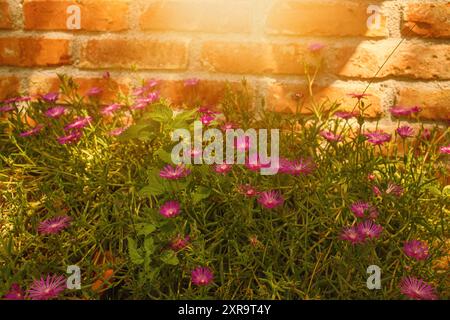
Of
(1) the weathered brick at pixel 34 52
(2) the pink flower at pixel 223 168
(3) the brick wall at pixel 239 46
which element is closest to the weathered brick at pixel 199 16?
(3) the brick wall at pixel 239 46

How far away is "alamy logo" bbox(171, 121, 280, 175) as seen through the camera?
1108 mm

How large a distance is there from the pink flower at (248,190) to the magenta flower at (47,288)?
405 millimetres

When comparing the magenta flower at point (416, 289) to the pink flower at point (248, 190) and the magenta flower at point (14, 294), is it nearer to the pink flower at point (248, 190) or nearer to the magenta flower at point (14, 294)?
the pink flower at point (248, 190)

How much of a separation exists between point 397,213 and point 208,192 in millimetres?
426

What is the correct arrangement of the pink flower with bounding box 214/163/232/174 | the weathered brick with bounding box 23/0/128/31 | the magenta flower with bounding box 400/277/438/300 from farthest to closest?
the weathered brick with bounding box 23/0/128/31, the pink flower with bounding box 214/163/232/174, the magenta flower with bounding box 400/277/438/300

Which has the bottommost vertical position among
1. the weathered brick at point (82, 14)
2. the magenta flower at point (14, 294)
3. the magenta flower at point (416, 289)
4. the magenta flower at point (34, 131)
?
the magenta flower at point (14, 294)

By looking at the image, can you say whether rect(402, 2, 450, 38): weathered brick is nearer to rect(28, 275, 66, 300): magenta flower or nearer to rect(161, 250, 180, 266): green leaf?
rect(161, 250, 180, 266): green leaf

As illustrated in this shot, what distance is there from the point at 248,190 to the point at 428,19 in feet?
2.42

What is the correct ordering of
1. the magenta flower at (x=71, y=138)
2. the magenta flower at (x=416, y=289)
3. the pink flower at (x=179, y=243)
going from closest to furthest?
1. the magenta flower at (x=416, y=289)
2. the pink flower at (x=179, y=243)
3. the magenta flower at (x=71, y=138)

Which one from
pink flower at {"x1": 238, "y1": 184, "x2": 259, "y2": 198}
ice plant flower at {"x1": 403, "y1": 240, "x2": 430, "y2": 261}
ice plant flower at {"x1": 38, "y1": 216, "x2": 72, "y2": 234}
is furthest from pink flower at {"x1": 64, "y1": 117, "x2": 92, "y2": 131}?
ice plant flower at {"x1": 403, "y1": 240, "x2": 430, "y2": 261}

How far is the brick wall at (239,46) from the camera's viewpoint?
132 cm

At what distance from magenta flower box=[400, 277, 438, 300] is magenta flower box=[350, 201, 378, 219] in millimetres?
137

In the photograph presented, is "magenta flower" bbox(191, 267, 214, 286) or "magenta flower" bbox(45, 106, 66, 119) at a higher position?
"magenta flower" bbox(45, 106, 66, 119)

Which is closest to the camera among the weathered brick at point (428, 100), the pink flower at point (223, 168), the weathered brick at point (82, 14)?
the pink flower at point (223, 168)
